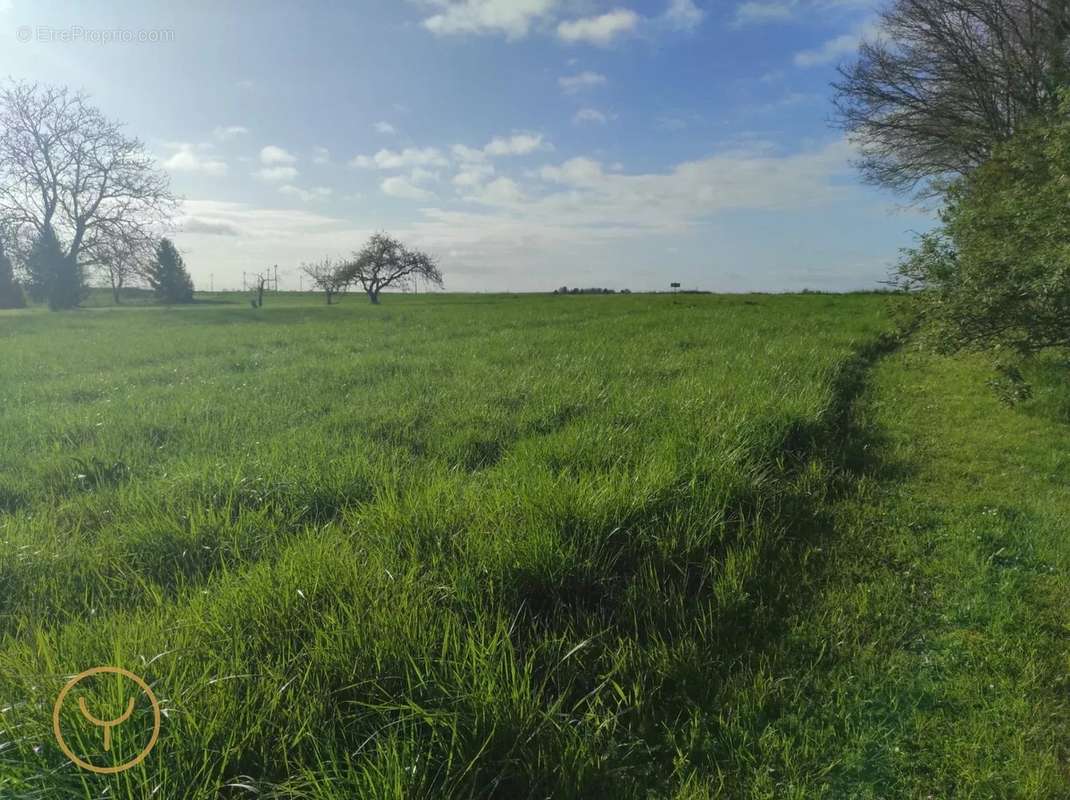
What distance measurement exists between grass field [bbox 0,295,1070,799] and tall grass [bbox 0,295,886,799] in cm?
2

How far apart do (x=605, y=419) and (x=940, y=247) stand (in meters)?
6.11

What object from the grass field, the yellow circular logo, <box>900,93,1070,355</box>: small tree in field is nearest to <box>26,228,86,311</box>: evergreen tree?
the grass field

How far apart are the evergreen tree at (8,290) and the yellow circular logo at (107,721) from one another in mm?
69401

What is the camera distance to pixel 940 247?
8141 mm

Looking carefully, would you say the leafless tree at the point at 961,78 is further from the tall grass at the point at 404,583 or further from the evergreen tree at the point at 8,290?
the evergreen tree at the point at 8,290

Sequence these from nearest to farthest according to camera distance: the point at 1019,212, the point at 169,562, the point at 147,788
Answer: the point at 147,788 → the point at 169,562 → the point at 1019,212

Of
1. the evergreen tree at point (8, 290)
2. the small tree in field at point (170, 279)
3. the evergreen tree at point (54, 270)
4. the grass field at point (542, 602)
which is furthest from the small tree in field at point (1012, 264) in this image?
the small tree in field at point (170, 279)

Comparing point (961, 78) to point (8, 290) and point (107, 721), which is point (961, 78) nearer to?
point (107, 721)

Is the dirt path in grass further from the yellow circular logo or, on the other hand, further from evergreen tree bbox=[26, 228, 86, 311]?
evergreen tree bbox=[26, 228, 86, 311]

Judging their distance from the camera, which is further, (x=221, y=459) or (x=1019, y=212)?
(x=1019, y=212)

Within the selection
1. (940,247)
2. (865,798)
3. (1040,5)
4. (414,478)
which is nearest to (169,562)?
(414,478)

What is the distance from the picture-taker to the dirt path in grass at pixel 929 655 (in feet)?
7.18

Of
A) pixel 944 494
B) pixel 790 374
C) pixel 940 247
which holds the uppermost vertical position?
pixel 940 247

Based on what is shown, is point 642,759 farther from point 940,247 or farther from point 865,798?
point 940,247
